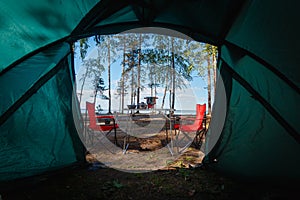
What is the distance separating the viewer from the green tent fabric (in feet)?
4.40

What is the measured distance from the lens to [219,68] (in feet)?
7.24

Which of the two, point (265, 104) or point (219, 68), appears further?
point (219, 68)

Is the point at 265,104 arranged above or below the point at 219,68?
below

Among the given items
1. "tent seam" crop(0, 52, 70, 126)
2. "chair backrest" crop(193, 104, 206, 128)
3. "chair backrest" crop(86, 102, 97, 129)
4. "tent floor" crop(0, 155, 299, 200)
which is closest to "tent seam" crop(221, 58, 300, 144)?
"tent floor" crop(0, 155, 299, 200)

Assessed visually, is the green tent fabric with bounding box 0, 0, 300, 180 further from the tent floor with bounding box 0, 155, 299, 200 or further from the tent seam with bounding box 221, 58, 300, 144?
the tent floor with bounding box 0, 155, 299, 200

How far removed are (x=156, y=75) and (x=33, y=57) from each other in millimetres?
12100

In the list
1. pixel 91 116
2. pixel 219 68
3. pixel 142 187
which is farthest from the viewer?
pixel 91 116

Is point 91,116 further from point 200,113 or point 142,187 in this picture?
point 200,113

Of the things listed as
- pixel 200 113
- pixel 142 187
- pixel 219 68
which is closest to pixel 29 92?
pixel 142 187

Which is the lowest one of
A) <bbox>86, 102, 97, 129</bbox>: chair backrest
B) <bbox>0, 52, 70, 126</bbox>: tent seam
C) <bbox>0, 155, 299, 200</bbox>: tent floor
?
<bbox>0, 155, 299, 200</bbox>: tent floor

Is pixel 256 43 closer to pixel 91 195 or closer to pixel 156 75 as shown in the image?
pixel 91 195

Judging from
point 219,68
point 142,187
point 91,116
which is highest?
point 219,68

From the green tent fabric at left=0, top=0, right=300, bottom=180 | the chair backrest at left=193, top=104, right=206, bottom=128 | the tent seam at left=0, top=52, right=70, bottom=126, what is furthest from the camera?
the chair backrest at left=193, top=104, right=206, bottom=128

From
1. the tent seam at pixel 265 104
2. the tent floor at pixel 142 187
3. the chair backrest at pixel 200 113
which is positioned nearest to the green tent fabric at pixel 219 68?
the tent seam at pixel 265 104
